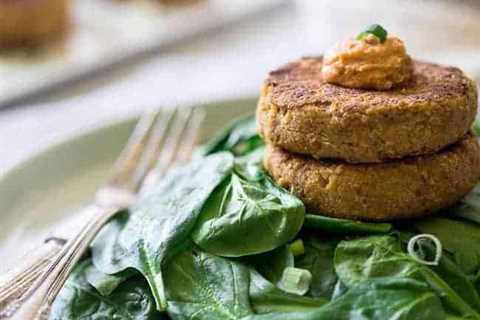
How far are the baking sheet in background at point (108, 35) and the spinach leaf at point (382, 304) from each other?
2.66m

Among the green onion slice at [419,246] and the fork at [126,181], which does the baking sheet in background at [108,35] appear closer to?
the fork at [126,181]

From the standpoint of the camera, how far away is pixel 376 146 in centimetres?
195

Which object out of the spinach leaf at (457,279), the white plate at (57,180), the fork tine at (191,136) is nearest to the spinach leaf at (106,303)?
the white plate at (57,180)

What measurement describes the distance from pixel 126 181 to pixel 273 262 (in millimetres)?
868

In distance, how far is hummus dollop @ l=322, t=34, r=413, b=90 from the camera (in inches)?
82.0

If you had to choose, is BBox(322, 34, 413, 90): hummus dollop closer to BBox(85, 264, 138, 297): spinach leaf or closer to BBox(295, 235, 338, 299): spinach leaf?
BBox(295, 235, 338, 299): spinach leaf

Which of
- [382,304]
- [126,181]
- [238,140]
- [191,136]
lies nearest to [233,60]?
[191,136]

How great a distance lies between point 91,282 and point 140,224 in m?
0.23

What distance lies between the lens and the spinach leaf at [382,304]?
169cm

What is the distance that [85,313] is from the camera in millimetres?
2012

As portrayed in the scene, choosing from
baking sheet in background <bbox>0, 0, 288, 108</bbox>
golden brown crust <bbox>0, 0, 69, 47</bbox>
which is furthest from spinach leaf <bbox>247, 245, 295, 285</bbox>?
golden brown crust <bbox>0, 0, 69, 47</bbox>

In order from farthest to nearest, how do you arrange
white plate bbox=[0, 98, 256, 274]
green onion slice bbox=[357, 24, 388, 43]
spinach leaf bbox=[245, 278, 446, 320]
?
white plate bbox=[0, 98, 256, 274]
green onion slice bbox=[357, 24, 388, 43]
spinach leaf bbox=[245, 278, 446, 320]

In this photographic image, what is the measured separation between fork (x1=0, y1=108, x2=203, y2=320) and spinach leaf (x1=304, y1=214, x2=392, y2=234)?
675 mm

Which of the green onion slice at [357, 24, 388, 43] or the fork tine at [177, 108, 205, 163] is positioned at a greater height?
the green onion slice at [357, 24, 388, 43]
